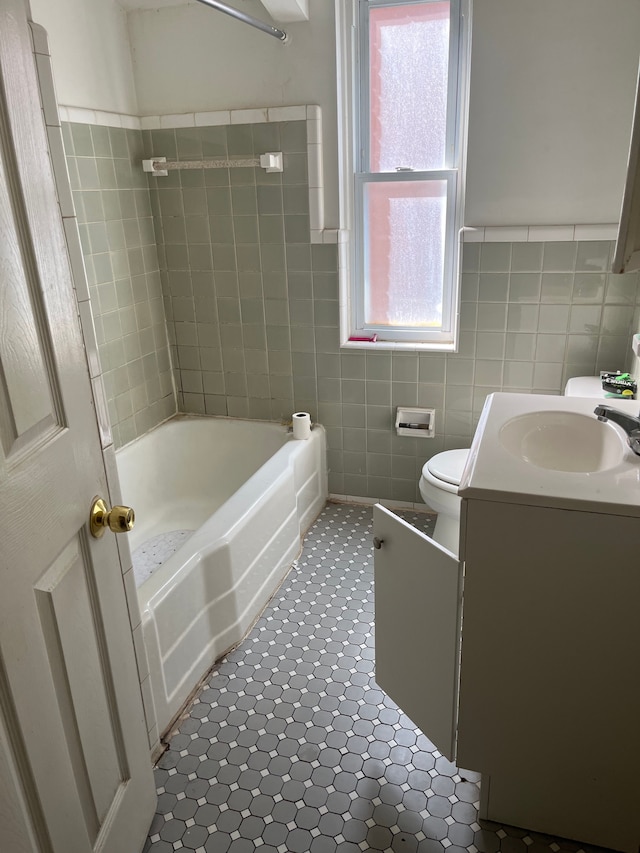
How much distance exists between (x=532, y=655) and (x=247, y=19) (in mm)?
2269

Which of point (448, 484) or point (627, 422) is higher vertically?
point (627, 422)

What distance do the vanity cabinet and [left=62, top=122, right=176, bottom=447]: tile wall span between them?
1623 mm

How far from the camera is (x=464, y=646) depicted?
1.41 metres

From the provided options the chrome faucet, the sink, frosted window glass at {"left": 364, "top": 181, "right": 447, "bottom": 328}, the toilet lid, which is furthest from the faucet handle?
frosted window glass at {"left": 364, "top": 181, "right": 447, "bottom": 328}

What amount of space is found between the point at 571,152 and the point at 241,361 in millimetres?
1634

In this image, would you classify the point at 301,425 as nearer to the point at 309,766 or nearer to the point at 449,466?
the point at 449,466

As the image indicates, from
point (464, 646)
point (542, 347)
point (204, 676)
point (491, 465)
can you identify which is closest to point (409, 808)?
point (464, 646)

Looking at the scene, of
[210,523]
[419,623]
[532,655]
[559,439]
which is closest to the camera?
[532,655]

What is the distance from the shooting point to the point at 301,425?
2883 millimetres

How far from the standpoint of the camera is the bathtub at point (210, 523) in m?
1.87

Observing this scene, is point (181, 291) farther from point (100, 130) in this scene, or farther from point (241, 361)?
point (100, 130)

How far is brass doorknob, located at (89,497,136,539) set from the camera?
1.21 m

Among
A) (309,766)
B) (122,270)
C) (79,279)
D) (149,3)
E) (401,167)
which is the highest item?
(149,3)

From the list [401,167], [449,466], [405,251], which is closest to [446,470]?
[449,466]
